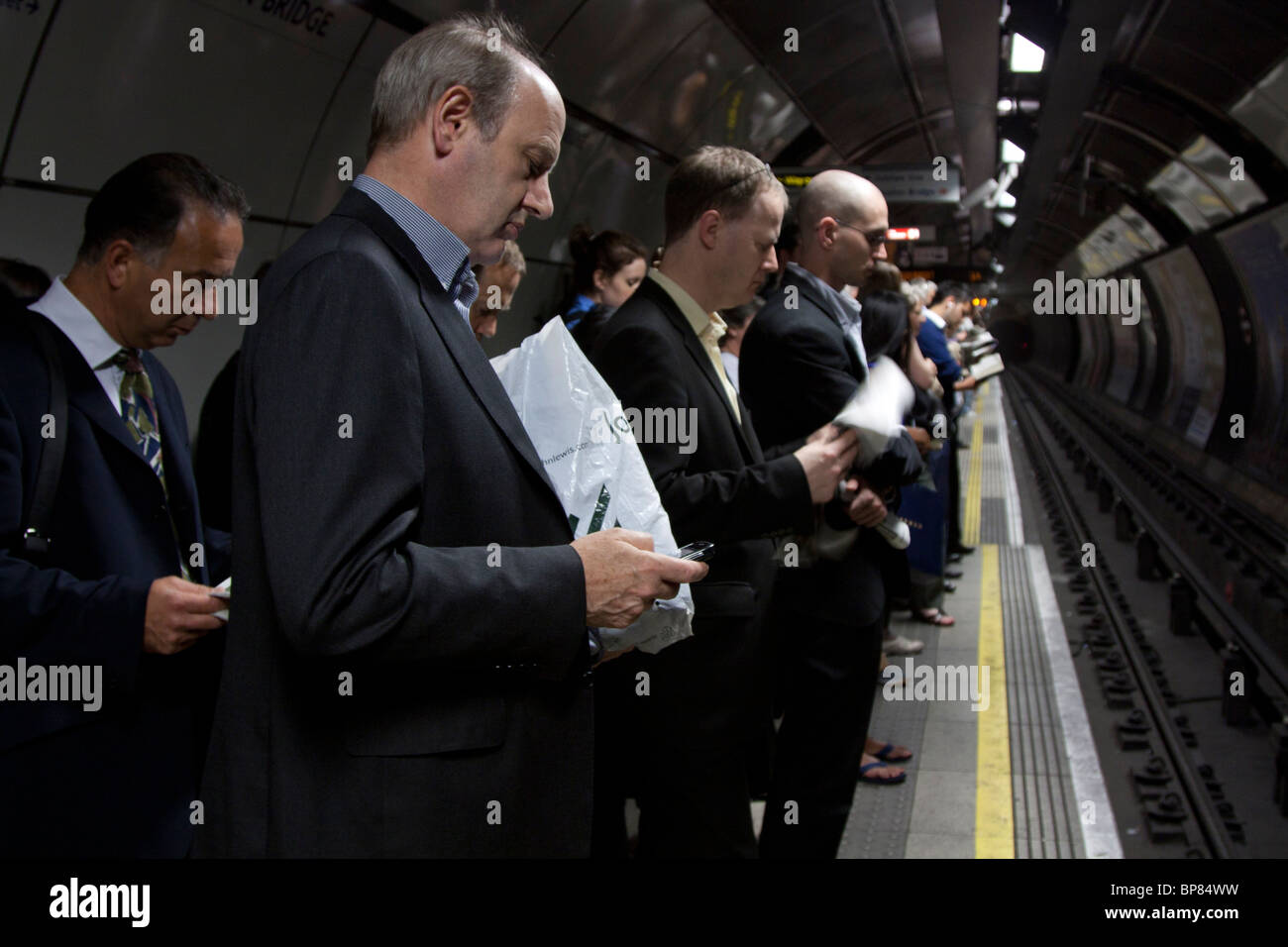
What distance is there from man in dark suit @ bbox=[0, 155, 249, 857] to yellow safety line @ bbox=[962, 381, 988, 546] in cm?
1077

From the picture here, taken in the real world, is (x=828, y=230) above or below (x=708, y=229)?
above

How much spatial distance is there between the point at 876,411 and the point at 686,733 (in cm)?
94

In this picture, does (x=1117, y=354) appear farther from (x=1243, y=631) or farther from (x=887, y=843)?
(x=887, y=843)

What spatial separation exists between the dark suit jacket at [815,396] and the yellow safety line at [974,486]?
9.27m

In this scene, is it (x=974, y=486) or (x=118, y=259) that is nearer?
(x=118, y=259)

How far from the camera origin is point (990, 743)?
604 cm

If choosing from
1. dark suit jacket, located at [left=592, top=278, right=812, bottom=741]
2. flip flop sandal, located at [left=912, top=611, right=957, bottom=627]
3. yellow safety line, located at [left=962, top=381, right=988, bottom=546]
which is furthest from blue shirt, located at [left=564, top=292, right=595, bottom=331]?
yellow safety line, located at [left=962, top=381, right=988, bottom=546]

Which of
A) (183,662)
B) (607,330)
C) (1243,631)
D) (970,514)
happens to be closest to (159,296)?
(183,662)

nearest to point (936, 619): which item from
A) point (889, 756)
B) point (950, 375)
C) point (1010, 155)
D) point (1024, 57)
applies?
point (950, 375)

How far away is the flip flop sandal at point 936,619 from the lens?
8.48 m

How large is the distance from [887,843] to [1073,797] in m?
1.24

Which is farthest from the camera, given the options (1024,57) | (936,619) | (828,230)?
(1024,57)

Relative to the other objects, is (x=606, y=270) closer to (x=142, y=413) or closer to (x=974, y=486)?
(x=142, y=413)
